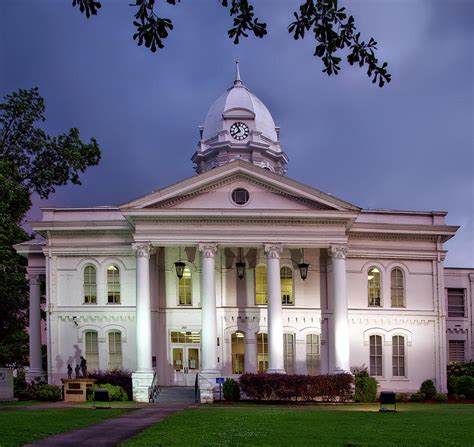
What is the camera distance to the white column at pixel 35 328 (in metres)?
38.8

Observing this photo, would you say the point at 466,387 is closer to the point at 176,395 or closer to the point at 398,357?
the point at 398,357

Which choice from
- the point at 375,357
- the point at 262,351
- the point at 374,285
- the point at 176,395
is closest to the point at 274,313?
the point at 262,351

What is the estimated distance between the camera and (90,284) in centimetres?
3809

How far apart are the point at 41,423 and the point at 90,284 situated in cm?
1804

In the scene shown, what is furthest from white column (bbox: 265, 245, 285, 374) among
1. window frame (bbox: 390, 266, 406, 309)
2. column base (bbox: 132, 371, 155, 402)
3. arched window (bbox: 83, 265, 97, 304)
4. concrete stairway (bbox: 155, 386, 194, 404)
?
arched window (bbox: 83, 265, 97, 304)

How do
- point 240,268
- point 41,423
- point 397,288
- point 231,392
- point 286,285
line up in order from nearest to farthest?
point 41,423, point 231,392, point 240,268, point 286,285, point 397,288

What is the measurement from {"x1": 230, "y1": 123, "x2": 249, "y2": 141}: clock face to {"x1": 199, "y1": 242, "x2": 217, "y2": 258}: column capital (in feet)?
50.7

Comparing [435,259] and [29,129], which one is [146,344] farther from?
[435,259]

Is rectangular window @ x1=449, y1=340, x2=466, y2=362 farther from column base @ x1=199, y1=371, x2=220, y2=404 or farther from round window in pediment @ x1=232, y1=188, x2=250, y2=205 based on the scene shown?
round window in pediment @ x1=232, y1=188, x2=250, y2=205

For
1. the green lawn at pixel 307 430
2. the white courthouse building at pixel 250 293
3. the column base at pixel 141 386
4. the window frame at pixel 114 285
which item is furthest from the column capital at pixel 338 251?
the green lawn at pixel 307 430

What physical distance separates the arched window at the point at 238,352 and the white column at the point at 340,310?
16.6ft

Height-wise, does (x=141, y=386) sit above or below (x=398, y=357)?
below

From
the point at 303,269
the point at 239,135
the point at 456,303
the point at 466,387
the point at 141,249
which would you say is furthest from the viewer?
the point at 239,135

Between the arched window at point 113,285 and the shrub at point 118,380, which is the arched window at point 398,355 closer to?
the shrub at point 118,380
